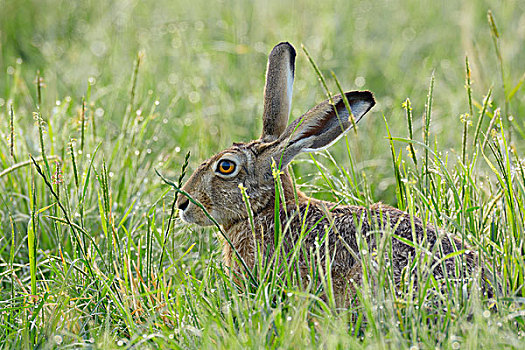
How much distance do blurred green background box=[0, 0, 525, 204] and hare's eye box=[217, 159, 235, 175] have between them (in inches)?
30.7

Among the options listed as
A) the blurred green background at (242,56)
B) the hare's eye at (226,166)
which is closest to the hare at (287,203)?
the hare's eye at (226,166)

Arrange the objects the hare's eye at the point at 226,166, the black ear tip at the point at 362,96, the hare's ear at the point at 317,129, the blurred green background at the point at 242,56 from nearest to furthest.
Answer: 1. the black ear tip at the point at 362,96
2. the hare's ear at the point at 317,129
3. the hare's eye at the point at 226,166
4. the blurred green background at the point at 242,56

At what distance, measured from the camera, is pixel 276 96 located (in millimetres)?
4262

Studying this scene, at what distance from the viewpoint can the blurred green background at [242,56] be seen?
5539 millimetres

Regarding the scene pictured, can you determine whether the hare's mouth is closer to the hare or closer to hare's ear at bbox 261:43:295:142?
the hare

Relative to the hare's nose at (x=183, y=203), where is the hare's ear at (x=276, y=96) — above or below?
above

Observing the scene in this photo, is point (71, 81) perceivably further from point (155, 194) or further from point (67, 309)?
point (67, 309)

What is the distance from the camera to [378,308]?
2758mm

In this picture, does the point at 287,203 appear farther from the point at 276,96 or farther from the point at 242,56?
the point at 242,56

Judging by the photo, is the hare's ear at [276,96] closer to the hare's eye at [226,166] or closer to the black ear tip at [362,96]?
the hare's eye at [226,166]

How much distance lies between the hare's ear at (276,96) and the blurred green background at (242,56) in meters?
0.69

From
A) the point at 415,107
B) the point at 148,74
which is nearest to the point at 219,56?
the point at 148,74

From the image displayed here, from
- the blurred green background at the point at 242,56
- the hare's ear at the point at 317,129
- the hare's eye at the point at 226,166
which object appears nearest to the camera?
the hare's ear at the point at 317,129

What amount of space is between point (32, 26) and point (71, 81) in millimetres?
1424
